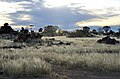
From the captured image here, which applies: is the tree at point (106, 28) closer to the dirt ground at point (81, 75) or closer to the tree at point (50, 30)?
the tree at point (50, 30)

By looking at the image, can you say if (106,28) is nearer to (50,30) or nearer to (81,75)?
(50,30)

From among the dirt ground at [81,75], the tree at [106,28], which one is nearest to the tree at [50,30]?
the tree at [106,28]

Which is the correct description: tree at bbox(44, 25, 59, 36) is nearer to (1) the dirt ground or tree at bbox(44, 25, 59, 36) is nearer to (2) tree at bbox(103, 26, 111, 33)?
(2) tree at bbox(103, 26, 111, 33)

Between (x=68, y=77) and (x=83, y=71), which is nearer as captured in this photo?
(x=68, y=77)

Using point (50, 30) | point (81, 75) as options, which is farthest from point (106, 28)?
point (81, 75)

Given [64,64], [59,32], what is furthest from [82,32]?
[64,64]

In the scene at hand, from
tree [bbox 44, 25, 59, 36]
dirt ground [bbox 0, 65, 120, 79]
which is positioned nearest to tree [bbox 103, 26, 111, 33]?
tree [bbox 44, 25, 59, 36]

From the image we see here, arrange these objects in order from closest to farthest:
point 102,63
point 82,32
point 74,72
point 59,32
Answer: point 74,72 → point 102,63 → point 82,32 → point 59,32

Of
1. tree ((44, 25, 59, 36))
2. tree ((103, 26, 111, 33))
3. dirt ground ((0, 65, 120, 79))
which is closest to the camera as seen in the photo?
dirt ground ((0, 65, 120, 79))

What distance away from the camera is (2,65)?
1480 centimetres

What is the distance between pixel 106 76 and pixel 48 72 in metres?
2.40

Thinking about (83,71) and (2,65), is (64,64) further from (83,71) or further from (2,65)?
(2,65)

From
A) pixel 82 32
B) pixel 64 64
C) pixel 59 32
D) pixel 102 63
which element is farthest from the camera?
pixel 59 32

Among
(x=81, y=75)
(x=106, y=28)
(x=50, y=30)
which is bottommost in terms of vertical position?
(x=50, y=30)
